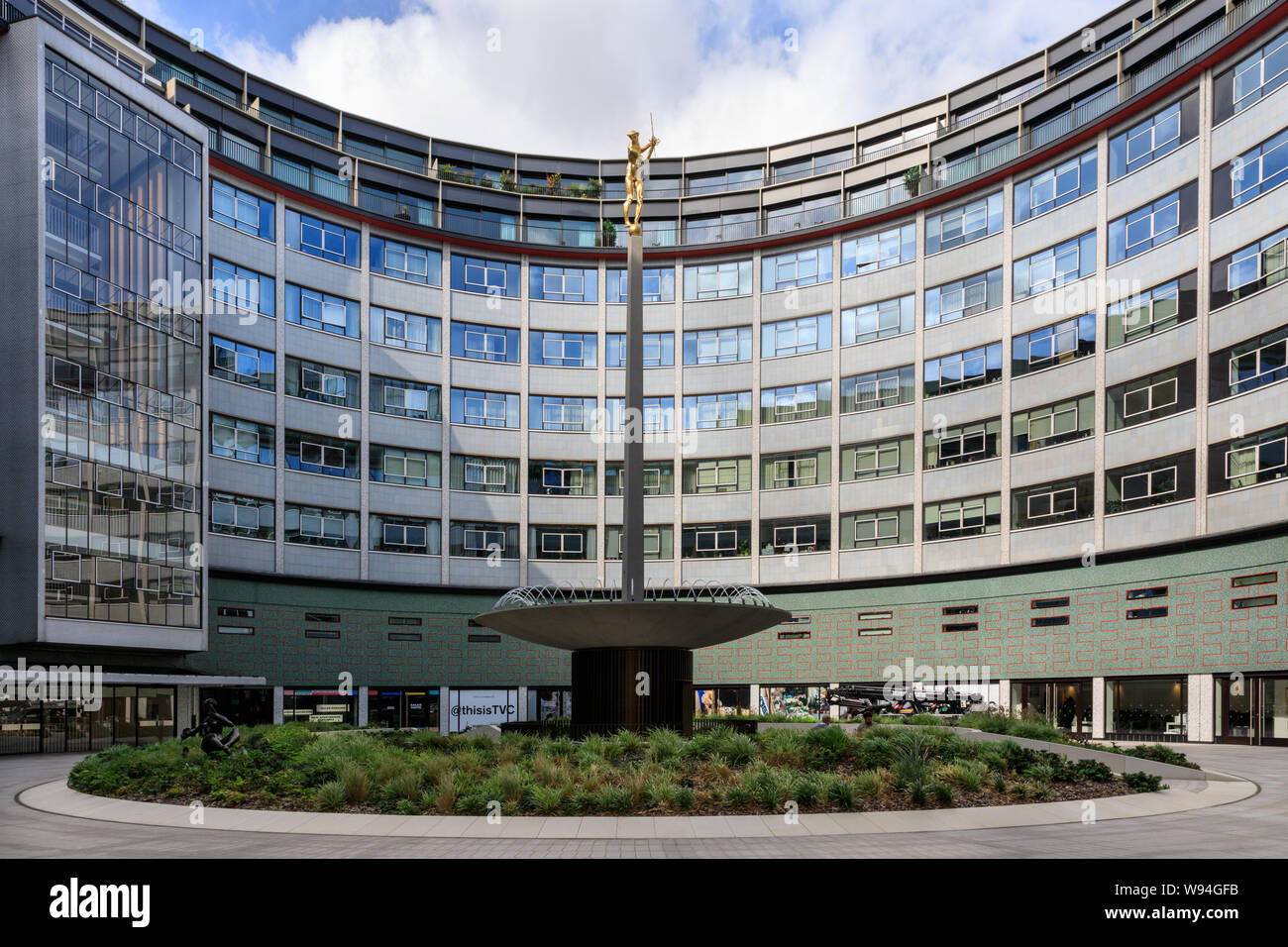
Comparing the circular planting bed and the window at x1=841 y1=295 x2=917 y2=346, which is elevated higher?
the window at x1=841 y1=295 x2=917 y2=346

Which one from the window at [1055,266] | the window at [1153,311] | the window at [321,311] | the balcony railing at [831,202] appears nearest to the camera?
the window at [1153,311]

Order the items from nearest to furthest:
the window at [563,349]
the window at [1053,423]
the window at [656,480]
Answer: the window at [1053,423]
the window at [656,480]
the window at [563,349]

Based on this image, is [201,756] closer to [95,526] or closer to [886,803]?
[886,803]

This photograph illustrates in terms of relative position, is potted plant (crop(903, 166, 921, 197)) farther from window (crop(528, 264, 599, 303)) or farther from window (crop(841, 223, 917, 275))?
window (crop(528, 264, 599, 303))

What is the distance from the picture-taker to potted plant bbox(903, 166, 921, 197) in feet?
167

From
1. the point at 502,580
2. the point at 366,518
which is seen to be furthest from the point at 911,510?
the point at 366,518

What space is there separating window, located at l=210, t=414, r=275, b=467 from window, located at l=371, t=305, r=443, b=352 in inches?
306

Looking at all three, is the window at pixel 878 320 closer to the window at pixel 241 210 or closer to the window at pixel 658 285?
the window at pixel 658 285

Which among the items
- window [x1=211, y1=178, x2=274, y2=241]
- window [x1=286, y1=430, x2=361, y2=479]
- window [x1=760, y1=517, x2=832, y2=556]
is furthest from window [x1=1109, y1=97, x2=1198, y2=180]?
window [x1=211, y1=178, x2=274, y2=241]

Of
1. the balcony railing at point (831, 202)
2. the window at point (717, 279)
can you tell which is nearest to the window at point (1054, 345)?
the balcony railing at point (831, 202)

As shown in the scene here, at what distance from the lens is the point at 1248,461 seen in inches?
1444

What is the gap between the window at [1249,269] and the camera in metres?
35.6

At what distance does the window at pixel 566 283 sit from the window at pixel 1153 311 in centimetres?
2668

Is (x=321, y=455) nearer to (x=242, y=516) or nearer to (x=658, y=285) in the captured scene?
(x=242, y=516)
